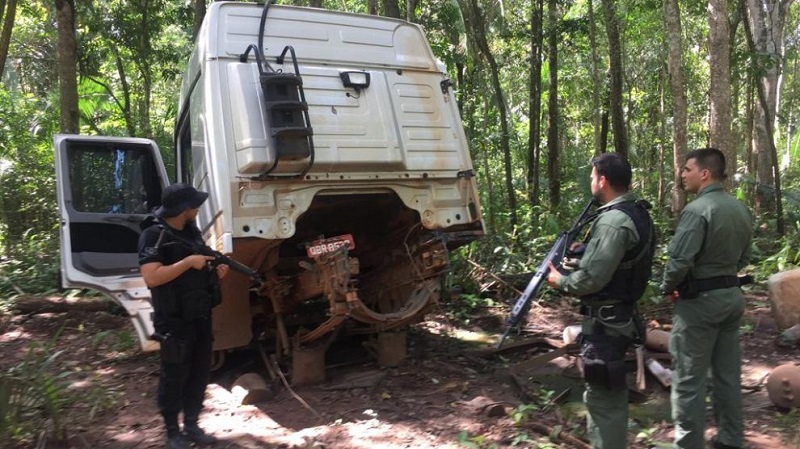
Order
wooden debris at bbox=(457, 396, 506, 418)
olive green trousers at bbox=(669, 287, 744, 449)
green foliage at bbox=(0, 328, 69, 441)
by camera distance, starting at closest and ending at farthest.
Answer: olive green trousers at bbox=(669, 287, 744, 449) < green foliage at bbox=(0, 328, 69, 441) < wooden debris at bbox=(457, 396, 506, 418)

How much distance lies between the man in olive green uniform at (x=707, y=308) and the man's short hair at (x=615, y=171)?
55 cm

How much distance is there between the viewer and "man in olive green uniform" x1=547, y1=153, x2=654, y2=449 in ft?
9.55

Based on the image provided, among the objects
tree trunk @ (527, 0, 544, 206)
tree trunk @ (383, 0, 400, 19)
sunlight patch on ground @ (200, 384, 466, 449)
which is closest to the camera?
sunlight patch on ground @ (200, 384, 466, 449)

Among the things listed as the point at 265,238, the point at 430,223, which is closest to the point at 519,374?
the point at 430,223

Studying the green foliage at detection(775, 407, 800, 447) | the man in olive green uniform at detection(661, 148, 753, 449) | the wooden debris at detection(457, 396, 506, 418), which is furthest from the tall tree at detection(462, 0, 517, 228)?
the man in olive green uniform at detection(661, 148, 753, 449)

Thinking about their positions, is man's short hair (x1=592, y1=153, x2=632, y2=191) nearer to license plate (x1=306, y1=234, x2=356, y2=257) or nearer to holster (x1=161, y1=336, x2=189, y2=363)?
license plate (x1=306, y1=234, x2=356, y2=257)

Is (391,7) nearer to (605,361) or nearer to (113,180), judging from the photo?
(113,180)

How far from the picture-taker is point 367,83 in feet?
14.7

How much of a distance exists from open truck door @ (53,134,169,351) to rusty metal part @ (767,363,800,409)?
4746mm

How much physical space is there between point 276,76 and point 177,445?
2.41 m

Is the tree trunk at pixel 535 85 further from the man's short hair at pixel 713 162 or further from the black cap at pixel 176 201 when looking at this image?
the black cap at pixel 176 201

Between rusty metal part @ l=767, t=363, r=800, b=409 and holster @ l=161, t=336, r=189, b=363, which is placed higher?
holster @ l=161, t=336, r=189, b=363

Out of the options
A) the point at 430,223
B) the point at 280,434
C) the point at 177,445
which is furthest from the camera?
the point at 430,223

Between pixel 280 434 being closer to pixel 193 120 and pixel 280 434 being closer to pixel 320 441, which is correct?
pixel 320 441
